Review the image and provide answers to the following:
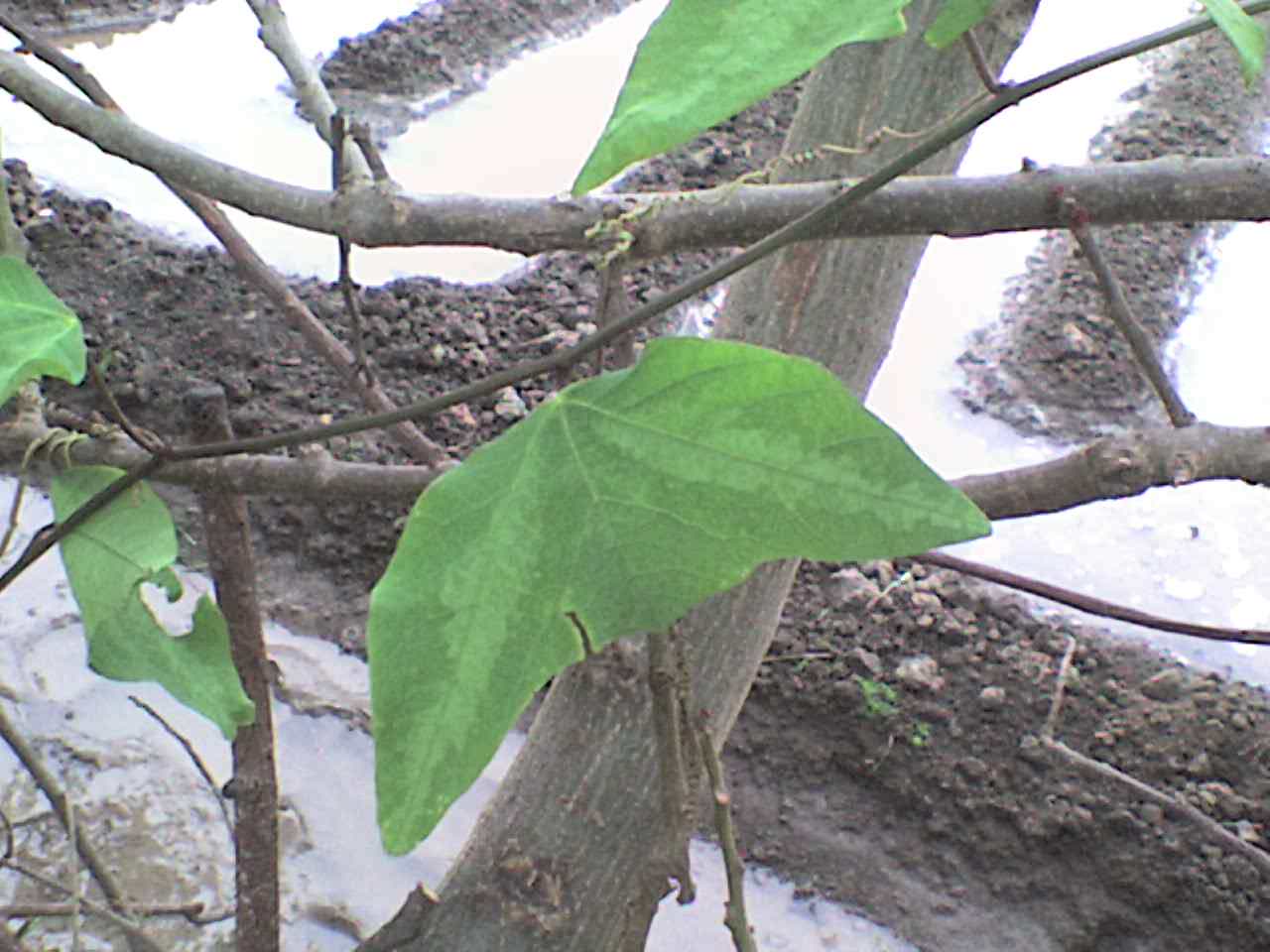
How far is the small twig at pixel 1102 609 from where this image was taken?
0.71 m

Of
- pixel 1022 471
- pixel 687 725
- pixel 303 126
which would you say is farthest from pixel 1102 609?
pixel 303 126

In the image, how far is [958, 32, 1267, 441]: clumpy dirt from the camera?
2129mm

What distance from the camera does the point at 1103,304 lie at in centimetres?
191

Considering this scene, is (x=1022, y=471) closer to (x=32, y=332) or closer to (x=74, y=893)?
(x=32, y=332)

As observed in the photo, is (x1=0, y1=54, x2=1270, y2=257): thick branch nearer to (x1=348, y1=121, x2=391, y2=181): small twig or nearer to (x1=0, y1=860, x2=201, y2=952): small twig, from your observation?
(x1=348, y1=121, x2=391, y2=181): small twig

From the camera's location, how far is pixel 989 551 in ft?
6.47

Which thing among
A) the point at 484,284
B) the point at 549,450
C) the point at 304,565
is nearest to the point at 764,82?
the point at 549,450

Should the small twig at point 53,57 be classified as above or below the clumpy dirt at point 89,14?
below

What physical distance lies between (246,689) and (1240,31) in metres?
0.71

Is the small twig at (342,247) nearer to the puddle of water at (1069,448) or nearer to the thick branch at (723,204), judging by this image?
the thick branch at (723,204)

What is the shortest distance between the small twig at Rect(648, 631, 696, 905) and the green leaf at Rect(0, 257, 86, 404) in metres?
0.21

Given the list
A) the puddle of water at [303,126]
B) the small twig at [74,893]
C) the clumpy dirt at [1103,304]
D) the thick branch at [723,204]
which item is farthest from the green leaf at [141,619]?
the puddle of water at [303,126]

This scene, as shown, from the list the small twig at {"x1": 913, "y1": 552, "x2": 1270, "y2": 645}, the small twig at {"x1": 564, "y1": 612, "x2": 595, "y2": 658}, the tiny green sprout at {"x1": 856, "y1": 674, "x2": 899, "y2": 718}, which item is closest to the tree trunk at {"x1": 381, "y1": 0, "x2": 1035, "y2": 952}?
the small twig at {"x1": 913, "y1": 552, "x2": 1270, "y2": 645}

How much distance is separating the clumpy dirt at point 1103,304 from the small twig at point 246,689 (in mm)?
1542
